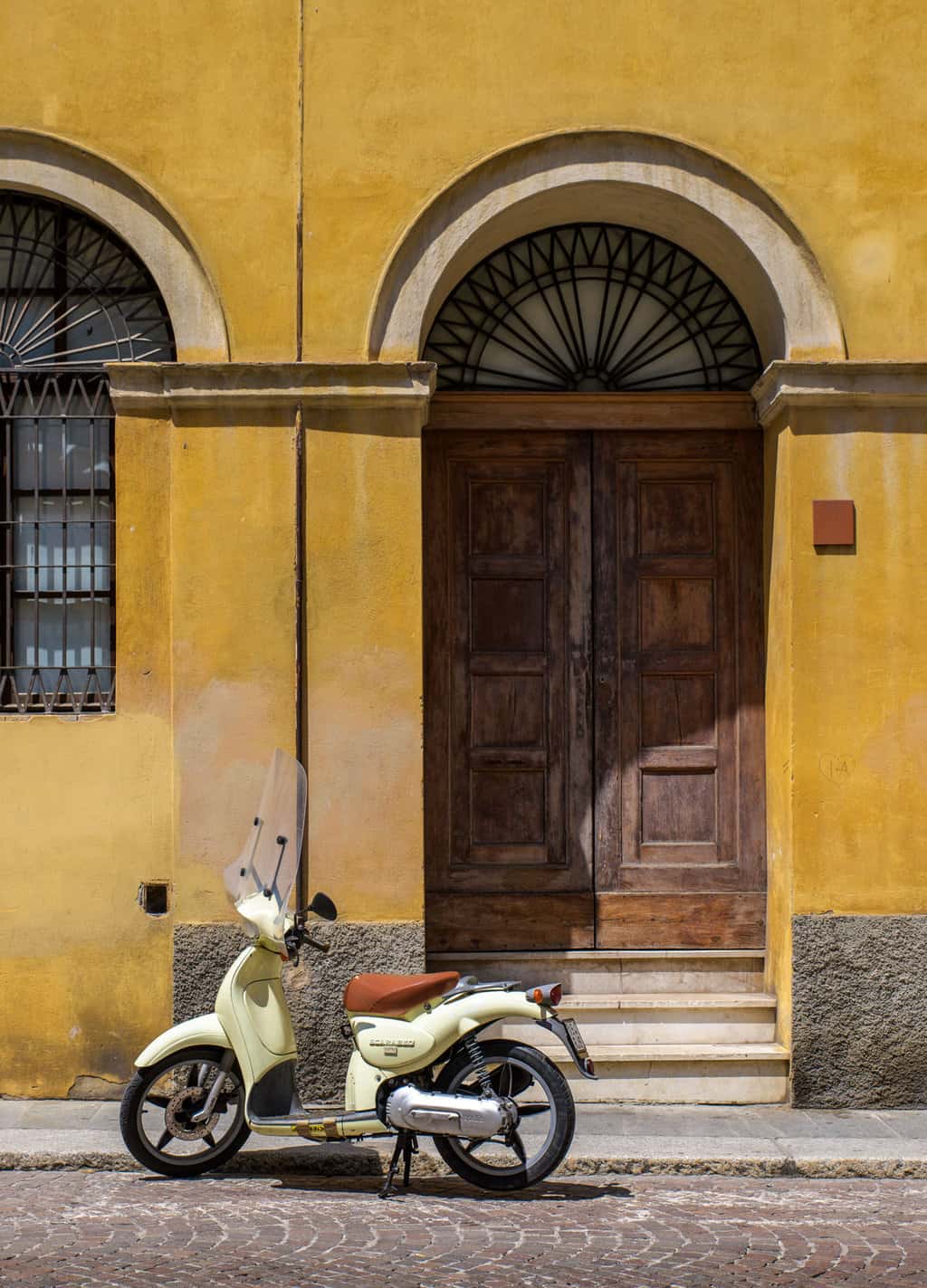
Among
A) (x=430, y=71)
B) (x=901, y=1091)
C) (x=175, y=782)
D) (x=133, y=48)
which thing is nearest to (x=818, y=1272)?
(x=901, y=1091)

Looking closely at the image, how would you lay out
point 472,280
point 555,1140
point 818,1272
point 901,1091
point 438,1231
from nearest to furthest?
point 818,1272, point 438,1231, point 555,1140, point 901,1091, point 472,280

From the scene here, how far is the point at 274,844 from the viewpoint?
249 inches

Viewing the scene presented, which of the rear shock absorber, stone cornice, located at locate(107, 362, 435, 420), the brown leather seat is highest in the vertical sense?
stone cornice, located at locate(107, 362, 435, 420)

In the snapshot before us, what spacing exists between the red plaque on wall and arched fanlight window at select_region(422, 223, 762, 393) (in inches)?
39.2

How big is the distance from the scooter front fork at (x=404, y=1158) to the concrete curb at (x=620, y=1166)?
1.11ft

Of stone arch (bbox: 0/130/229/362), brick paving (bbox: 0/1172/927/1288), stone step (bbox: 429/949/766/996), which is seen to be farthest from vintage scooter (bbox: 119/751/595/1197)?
stone arch (bbox: 0/130/229/362)

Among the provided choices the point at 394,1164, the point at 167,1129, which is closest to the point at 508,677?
the point at 394,1164

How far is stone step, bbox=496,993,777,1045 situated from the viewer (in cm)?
744

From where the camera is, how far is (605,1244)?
5328 millimetres

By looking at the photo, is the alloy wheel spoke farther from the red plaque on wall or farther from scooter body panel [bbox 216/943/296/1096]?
the red plaque on wall

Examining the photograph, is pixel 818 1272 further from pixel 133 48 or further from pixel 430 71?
pixel 133 48

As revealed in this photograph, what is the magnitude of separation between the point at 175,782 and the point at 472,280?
296 centimetres

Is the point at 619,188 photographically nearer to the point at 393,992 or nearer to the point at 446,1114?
the point at 393,992

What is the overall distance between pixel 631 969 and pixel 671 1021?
341mm
